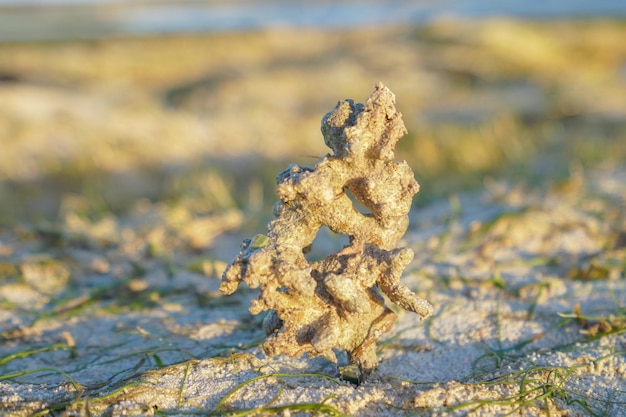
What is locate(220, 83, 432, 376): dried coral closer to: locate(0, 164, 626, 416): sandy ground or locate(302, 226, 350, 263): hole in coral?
locate(0, 164, 626, 416): sandy ground

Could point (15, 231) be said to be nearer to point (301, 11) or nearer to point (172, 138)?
point (172, 138)

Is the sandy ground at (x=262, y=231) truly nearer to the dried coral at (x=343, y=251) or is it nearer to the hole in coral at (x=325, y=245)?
the hole in coral at (x=325, y=245)

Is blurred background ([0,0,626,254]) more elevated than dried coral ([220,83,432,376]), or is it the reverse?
blurred background ([0,0,626,254])

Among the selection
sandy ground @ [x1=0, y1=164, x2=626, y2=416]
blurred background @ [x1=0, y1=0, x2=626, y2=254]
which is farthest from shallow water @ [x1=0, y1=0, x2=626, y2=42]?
sandy ground @ [x1=0, y1=164, x2=626, y2=416]

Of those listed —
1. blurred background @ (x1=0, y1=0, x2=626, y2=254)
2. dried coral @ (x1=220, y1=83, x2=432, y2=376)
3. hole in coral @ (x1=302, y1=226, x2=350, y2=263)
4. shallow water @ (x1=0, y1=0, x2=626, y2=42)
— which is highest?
shallow water @ (x1=0, y1=0, x2=626, y2=42)

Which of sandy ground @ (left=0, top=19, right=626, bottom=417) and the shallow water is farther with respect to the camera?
the shallow water

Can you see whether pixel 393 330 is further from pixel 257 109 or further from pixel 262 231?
pixel 257 109

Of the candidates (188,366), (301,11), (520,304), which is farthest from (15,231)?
(301,11)
